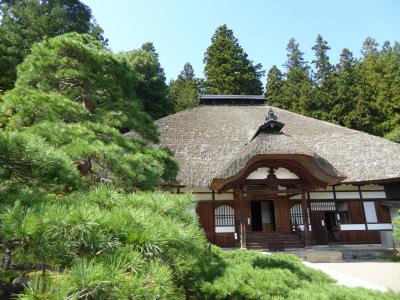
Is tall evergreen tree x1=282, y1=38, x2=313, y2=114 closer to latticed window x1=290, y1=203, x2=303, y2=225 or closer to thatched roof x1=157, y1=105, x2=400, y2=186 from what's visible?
thatched roof x1=157, y1=105, x2=400, y2=186

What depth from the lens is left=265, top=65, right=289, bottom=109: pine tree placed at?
2878 centimetres

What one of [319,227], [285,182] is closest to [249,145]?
[285,182]

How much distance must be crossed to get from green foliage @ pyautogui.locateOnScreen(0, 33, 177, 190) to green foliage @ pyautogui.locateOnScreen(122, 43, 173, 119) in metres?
16.6

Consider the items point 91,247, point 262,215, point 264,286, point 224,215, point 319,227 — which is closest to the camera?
point 91,247

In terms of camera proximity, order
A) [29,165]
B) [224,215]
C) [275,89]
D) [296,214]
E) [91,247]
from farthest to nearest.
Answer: [275,89]
[296,214]
[224,215]
[29,165]
[91,247]

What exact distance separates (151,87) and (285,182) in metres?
15.5

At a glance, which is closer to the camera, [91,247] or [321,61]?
[91,247]

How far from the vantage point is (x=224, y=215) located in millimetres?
13414

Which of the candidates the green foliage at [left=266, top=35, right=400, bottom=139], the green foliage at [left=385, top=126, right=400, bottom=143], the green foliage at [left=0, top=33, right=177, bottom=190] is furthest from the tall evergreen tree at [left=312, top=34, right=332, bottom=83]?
the green foliage at [left=0, top=33, right=177, bottom=190]

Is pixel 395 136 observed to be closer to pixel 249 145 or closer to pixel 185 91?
pixel 249 145

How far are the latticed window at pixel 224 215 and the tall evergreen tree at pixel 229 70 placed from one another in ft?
54.5

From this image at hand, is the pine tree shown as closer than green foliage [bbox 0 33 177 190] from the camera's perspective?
No

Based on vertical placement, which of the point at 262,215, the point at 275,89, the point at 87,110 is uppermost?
the point at 275,89

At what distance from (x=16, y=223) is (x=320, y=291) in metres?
4.17
